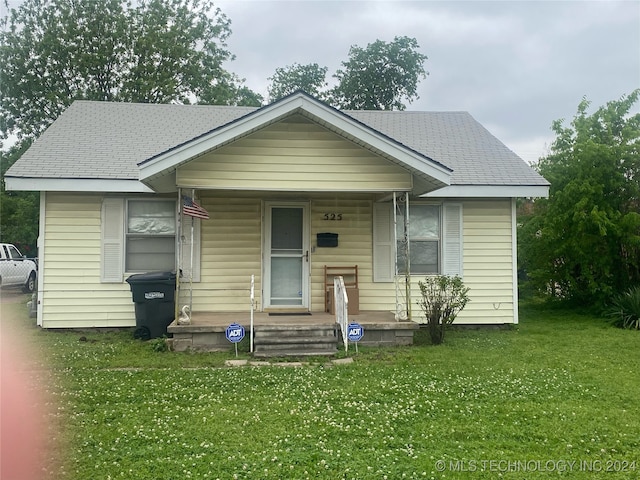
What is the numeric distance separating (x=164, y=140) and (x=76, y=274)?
3242 millimetres

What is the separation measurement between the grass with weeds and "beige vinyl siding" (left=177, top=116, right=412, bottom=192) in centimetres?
249

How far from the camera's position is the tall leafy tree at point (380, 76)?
98.3 ft

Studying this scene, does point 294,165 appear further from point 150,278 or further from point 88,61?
point 88,61

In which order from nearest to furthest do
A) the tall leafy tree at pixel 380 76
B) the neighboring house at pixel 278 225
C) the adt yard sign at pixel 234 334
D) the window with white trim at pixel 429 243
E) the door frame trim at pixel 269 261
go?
the adt yard sign at pixel 234 334, the neighboring house at pixel 278 225, the door frame trim at pixel 269 261, the window with white trim at pixel 429 243, the tall leafy tree at pixel 380 76

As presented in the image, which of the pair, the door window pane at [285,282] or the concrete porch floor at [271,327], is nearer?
the concrete porch floor at [271,327]

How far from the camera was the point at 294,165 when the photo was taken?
7.29 m

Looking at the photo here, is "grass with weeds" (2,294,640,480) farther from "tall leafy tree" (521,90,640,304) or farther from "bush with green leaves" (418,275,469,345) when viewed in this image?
"tall leafy tree" (521,90,640,304)

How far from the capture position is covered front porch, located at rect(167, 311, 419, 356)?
6.93 meters

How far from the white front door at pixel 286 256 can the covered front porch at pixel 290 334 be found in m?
1.15

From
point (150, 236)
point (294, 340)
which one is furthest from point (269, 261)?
point (294, 340)

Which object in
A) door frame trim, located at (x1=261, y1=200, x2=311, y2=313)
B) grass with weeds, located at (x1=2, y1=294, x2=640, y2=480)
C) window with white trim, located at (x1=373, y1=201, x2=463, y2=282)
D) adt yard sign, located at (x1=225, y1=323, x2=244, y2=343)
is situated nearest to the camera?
grass with weeds, located at (x1=2, y1=294, x2=640, y2=480)

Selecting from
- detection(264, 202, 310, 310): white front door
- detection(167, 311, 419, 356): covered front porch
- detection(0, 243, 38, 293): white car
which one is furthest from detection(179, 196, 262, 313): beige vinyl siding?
detection(0, 243, 38, 293): white car

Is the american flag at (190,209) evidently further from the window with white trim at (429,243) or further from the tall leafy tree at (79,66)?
the tall leafy tree at (79,66)

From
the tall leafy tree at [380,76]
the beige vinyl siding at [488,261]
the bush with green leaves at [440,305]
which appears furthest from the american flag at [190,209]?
the tall leafy tree at [380,76]
